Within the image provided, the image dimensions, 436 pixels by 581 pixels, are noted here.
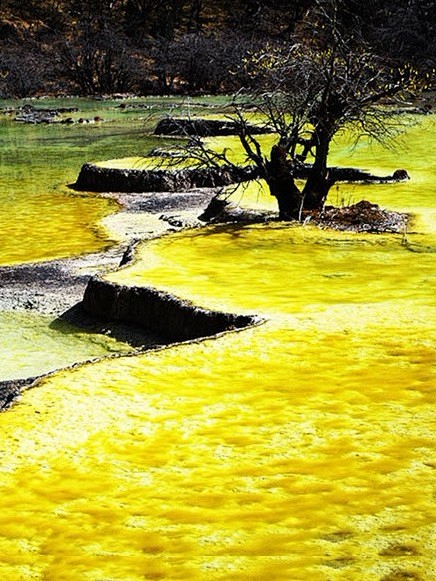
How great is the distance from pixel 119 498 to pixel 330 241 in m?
5.65

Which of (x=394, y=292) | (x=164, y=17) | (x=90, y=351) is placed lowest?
(x=90, y=351)

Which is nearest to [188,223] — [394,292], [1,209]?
[1,209]

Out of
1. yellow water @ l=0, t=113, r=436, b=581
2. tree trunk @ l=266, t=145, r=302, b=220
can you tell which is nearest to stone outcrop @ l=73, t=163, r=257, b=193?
tree trunk @ l=266, t=145, r=302, b=220

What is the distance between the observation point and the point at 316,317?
20.6 feet

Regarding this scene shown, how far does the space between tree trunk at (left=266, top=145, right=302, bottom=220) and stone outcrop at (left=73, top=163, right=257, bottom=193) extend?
4065 mm

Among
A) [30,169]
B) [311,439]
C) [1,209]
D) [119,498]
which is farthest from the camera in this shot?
[30,169]

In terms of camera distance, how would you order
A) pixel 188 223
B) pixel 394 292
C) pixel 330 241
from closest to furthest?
Result: pixel 394 292, pixel 330 241, pixel 188 223

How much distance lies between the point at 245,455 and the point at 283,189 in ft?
21.7

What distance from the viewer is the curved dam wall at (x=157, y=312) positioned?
6656 millimetres

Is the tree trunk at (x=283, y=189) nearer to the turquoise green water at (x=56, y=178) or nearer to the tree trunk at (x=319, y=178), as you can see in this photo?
the tree trunk at (x=319, y=178)

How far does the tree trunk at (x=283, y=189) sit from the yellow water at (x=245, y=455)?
12.0 feet

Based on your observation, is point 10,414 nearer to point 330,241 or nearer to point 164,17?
point 330,241

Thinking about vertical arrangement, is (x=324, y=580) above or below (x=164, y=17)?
below

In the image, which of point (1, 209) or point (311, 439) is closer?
point (311, 439)
